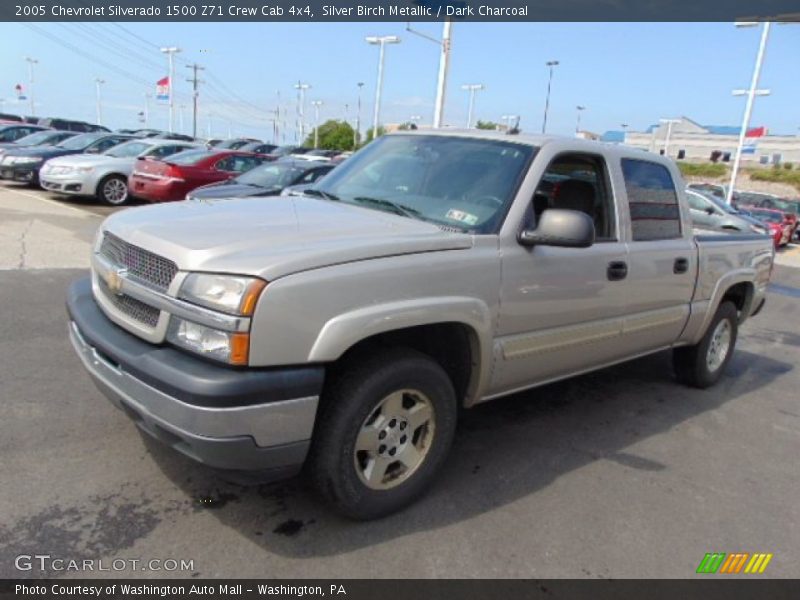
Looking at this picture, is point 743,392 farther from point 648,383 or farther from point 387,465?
point 387,465

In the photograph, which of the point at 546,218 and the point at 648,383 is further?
the point at 648,383

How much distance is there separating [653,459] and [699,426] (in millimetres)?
864

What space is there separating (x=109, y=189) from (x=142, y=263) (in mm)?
12215

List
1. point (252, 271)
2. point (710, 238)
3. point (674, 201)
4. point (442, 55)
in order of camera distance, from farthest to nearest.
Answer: point (442, 55)
point (710, 238)
point (674, 201)
point (252, 271)

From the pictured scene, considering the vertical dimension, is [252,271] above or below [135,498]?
above

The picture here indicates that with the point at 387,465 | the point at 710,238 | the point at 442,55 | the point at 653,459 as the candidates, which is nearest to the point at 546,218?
the point at 387,465

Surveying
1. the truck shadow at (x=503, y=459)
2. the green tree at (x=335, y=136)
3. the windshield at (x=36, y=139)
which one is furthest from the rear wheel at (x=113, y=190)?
the green tree at (x=335, y=136)

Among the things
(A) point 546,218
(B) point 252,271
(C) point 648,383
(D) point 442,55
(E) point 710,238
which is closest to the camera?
(B) point 252,271

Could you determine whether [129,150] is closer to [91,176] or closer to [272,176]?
[91,176]

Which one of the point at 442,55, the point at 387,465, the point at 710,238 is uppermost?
the point at 442,55

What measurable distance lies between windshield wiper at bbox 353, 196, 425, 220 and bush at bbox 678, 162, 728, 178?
70285 millimetres

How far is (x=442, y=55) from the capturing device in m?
21.7

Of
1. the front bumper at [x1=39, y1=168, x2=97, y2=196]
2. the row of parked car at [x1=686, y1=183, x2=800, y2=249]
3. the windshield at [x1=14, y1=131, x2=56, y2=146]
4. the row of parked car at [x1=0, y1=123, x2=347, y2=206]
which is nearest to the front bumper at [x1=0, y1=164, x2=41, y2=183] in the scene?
the row of parked car at [x1=0, y1=123, x2=347, y2=206]

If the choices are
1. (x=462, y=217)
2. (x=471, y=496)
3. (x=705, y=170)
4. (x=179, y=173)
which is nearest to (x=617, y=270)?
(x=462, y=217)
